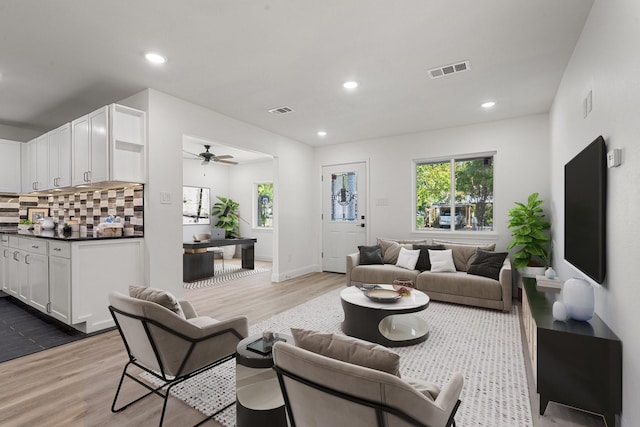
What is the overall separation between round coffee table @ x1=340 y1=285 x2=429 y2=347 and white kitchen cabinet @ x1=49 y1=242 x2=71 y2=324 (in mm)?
2915

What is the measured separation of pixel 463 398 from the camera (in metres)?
2.21

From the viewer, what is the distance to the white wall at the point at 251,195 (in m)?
8.90

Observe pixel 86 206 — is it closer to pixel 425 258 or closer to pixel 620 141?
pixel 425 258

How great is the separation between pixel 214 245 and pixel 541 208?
18.3 feet

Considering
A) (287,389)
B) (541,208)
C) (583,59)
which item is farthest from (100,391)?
(541,208)

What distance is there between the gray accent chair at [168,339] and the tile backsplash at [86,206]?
218cm

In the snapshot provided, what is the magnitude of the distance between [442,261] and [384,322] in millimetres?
→ 1773

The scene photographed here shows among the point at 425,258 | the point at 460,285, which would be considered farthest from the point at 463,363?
the point at 425,258

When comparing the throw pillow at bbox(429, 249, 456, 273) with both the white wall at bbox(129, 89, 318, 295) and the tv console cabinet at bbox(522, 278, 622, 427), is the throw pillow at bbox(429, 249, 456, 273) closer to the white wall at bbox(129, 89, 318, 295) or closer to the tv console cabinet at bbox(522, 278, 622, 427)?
the tv console cabinet at bbox(522, 278, 622, 427)

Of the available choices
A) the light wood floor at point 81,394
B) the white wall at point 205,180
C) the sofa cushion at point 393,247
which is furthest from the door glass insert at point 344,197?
the white wall at point 205,180

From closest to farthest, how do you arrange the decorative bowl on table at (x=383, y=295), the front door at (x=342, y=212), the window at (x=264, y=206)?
1. the decorative bowl on table at (x=383, y=295)
2. the front door at (x=342, y=212)
3. the window at (x=264, y=206)

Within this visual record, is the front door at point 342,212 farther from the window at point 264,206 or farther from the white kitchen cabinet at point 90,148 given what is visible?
the white kitchen cabinet at point 90,148

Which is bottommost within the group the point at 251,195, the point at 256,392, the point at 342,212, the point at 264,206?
the point at 256,392

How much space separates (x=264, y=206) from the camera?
9.13m
